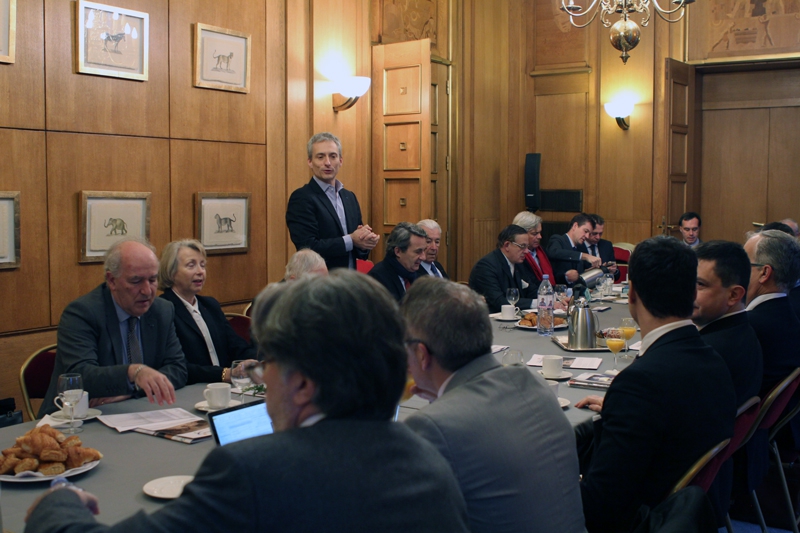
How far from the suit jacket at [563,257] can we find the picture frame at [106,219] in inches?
150

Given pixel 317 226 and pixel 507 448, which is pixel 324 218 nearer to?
pixel 317 226

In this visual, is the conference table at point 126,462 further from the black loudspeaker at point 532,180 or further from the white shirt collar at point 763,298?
the black loudspeaker at point 532,180

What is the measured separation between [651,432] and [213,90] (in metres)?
4.79

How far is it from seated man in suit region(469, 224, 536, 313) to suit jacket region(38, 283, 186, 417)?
9.48 ft

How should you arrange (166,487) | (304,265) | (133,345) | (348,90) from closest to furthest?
1. (166,487)
2. (133,345)
3. (304,265)
4. (348,90)

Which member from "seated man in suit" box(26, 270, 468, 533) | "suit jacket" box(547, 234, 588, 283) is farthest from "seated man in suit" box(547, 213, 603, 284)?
"seated man in suit" box(26, 270, 468, 533)

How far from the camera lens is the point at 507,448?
5.66ft

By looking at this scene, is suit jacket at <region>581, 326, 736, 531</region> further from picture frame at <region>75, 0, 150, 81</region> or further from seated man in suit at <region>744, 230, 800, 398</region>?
picture frame at <region>75, 0, 150, 81</region>

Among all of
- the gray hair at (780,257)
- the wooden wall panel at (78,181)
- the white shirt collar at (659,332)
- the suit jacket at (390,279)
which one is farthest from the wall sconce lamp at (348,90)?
the white shirt collar at (659,332)

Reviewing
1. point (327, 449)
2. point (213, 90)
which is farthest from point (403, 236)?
point (327, 449)

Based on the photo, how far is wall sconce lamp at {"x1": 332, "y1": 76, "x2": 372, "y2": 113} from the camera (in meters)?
7.24

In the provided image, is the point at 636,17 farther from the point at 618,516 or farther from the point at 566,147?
the point at 618,516

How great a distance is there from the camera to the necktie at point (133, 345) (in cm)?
333

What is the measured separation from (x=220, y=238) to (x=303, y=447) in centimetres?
527
